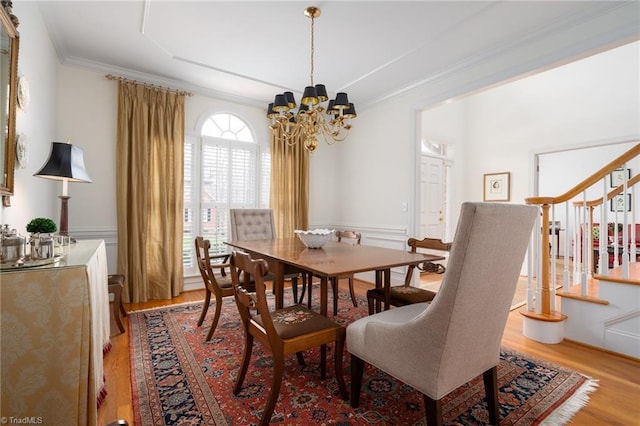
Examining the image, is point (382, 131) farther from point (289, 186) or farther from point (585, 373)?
point (585, 373)

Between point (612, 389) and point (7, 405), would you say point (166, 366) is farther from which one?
point (612, 389)

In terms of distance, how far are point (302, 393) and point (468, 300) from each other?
1124 mm

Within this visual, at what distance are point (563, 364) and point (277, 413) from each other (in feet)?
6.72

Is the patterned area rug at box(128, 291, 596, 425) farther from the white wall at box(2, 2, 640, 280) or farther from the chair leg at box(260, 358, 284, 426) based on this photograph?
the white wall at box(2, 2, 640, 280)

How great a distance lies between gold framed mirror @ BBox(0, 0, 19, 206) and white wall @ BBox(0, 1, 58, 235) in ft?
0.61

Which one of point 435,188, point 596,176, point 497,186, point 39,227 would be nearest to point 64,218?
point 39,227

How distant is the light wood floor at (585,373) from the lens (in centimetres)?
155

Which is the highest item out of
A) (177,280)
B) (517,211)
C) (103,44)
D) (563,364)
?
(103,44)

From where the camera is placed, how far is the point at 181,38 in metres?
2.76

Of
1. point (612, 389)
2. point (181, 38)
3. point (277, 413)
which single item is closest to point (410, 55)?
point (181, 38)

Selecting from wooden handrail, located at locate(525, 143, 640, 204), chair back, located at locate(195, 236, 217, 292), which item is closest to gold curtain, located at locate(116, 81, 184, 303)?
chair back, located at locate(195, 236, 217, 292)

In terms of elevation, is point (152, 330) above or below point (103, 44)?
below

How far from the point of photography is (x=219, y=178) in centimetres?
404

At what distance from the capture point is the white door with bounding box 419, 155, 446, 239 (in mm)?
5051
